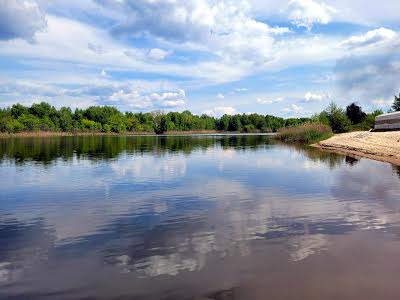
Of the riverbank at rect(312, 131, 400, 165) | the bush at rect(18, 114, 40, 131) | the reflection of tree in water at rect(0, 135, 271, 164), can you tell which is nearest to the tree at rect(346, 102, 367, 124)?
the reflection of tree in water at rect(0, 135, 271, 164)

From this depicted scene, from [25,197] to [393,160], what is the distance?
35156 millimetres

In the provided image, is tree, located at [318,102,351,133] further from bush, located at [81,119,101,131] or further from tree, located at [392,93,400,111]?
bush, located at [81,119,101,131]

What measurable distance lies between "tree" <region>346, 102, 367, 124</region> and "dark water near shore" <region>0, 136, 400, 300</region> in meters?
83.9

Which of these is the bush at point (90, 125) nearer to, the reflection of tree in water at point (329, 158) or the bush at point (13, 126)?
the bush at point (13, 126)

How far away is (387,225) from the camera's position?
49.3 ft

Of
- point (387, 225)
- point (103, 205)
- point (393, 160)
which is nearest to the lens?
point (387, 225)

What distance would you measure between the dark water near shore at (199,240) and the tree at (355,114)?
83.9 m

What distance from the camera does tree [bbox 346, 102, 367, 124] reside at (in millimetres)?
103369

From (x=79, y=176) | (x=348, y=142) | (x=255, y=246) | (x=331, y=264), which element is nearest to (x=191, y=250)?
(x=255, y=246)

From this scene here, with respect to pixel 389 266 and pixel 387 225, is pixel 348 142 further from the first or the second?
pixel 389 266

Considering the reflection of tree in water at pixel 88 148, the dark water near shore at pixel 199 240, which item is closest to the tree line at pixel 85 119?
the reflection of tree in water at pixel 88 148

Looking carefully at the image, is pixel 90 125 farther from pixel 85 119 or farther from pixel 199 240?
pixel 199 240

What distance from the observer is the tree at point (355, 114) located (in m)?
103

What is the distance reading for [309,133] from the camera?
85.3 m
